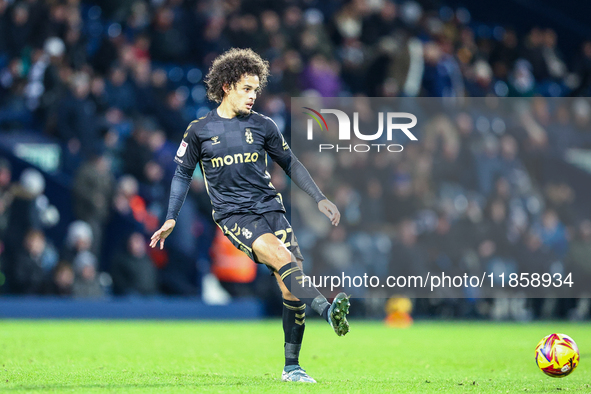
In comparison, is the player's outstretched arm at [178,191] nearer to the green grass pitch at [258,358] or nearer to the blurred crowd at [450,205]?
the green grass pitch at [258,358]

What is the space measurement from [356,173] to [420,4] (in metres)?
6.49

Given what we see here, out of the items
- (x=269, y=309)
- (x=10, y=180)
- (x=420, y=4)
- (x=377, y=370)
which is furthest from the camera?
(x=420, y=4)

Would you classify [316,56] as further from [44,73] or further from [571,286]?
[571,286]

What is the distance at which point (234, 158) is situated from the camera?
22.0 ft

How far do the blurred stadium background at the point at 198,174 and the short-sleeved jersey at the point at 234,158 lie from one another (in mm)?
7810

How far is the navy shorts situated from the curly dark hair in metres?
1.08

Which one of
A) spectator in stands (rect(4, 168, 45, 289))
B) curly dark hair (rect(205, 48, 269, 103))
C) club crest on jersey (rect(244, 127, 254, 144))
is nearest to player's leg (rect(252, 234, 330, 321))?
club crest on jersey (rect(244, 127, 254, 144))

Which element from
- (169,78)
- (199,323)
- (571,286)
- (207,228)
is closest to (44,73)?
(169,78)

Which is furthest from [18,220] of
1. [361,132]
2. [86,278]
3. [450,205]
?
[450,205]

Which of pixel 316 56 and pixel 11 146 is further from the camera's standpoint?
pixel 316 56

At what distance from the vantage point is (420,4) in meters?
20.5

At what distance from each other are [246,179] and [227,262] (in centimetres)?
865

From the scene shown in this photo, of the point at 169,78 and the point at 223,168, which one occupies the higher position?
the point at 169,78

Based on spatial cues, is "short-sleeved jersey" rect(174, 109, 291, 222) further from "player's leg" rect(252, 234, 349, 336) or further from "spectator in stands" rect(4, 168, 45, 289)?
"spectator in stands" rect(4, 168, 45, 289)
